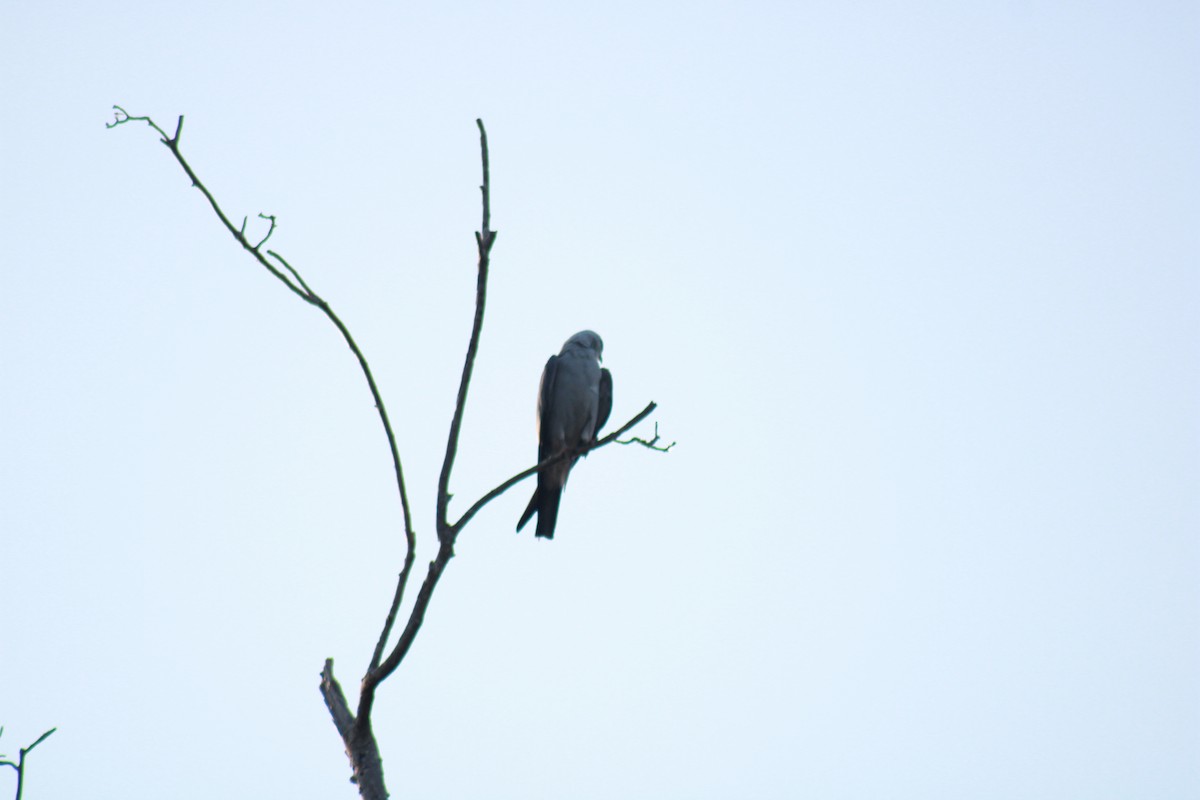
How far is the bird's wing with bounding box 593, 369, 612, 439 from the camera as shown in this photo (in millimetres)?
8969

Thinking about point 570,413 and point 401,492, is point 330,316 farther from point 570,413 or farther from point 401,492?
point 570,413

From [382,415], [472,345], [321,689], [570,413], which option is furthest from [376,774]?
[570,413]

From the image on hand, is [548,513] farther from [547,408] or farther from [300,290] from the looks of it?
[300,290]

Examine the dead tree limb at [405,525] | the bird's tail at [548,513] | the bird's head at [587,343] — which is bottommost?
the dead tree limb at [405,525]

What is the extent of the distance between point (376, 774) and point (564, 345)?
241 inches

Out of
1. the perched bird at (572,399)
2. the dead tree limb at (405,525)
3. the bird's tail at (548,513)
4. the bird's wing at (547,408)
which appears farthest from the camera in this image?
the bird's wing at (547,408)

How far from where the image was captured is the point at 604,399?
29.5ft

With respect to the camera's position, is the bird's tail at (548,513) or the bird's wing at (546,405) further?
the bird's wing at (546,405)

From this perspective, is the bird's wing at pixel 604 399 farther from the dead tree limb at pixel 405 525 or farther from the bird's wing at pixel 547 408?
the dead tree limb at pixel 405 525

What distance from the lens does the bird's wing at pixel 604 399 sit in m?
8.97

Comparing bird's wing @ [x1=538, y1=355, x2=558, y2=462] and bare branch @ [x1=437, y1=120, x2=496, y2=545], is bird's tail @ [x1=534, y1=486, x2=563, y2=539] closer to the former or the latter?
bird's wing @ [x1=538, y1=355, x2=558, y2=462]

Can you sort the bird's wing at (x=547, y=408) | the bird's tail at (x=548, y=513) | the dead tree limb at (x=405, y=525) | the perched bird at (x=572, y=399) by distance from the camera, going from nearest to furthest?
the dead tree limb at (x=405, y=525) < the bird's tail at (x=548, y=513) < the perched bird at (x=572, y=399) < the bird's wing at (x=547, y=408)

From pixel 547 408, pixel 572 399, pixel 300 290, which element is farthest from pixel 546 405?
pixel 300 290

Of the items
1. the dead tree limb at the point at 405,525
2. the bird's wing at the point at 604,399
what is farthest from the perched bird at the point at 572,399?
the dead tree limb at the point at 405,525
